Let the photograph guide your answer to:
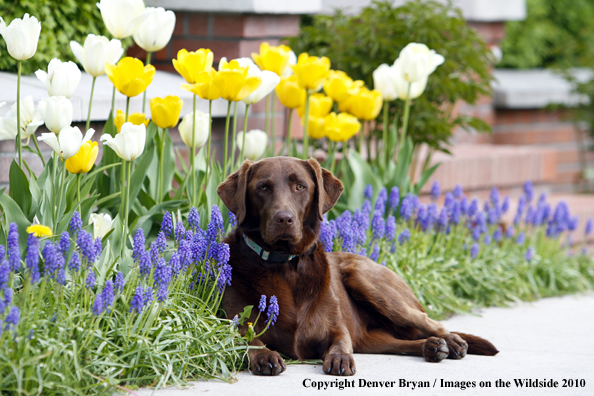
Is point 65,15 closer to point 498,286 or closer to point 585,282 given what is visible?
point 498,286

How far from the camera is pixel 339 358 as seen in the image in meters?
3.25

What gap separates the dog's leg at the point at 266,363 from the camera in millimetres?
3164

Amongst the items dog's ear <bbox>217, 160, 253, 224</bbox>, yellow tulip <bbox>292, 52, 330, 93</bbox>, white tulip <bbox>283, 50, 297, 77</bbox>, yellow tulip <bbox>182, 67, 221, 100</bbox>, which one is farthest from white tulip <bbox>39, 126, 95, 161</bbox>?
white tulip <bbox>283, 50, 297, 77</bbox>

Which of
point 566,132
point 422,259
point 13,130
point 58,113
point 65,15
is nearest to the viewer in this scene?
point 58,113

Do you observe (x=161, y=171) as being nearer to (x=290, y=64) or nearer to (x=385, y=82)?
(x=290, y=64)

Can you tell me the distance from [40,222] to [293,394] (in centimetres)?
148

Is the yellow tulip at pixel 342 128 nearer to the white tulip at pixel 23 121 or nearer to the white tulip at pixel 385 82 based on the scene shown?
the white tulip at pixel 385 82

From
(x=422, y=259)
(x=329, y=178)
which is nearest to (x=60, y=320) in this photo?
(x=329, y=178)

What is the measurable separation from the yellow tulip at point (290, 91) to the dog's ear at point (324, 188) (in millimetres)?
1259

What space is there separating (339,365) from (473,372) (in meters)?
0.66

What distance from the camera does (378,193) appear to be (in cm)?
527

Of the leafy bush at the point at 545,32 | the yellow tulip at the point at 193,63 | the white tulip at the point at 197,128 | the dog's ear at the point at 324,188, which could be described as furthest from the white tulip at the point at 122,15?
the leafy bush at the point at 545,32

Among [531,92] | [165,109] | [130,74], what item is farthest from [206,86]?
[531,92]

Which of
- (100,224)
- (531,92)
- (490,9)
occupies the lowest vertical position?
(100,224)
